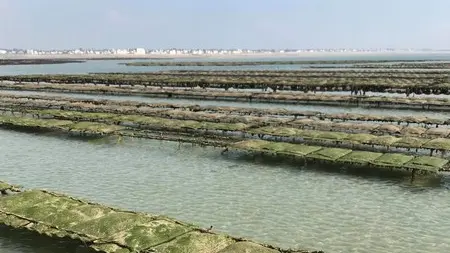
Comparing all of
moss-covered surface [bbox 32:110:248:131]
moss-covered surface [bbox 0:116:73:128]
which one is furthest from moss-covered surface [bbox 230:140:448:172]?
moss-covered surface [bbox 0:116:73:128]

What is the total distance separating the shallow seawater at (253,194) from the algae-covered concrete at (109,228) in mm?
1179

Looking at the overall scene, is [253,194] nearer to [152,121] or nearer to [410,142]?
[410,142]

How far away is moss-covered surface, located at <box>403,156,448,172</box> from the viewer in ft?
102

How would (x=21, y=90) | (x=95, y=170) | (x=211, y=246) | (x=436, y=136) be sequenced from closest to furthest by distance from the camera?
1. (x=211, y=246)
2. (x=95, y=170)
3. (x=436, y=136)
4. (x=21, y=90)

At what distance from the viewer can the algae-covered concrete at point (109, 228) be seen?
19.1 metres

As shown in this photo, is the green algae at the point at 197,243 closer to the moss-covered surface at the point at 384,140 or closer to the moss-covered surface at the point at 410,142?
the moss-covered surface at the point at 384,140

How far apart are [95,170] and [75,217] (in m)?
14.0

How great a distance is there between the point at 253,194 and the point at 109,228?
11.2m

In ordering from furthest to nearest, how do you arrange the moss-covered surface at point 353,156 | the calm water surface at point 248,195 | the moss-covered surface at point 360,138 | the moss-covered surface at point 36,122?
the moss-covered surface at point 36,122
the moss-covered surface at point 360,138
the moss-covered surface at point 353,156
the calm water surface at point 248,195

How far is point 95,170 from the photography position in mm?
35781

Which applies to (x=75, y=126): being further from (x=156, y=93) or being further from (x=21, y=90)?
(x=21, y=90)

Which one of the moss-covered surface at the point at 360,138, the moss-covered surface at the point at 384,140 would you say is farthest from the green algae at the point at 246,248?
the moss-covered surface at the point at 360,138

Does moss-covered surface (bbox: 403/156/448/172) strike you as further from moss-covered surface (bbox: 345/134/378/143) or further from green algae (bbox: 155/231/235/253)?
green algae (bbox: 155/231/235/253)

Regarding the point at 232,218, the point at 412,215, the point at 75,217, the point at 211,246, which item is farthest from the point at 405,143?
the point at 75,217
